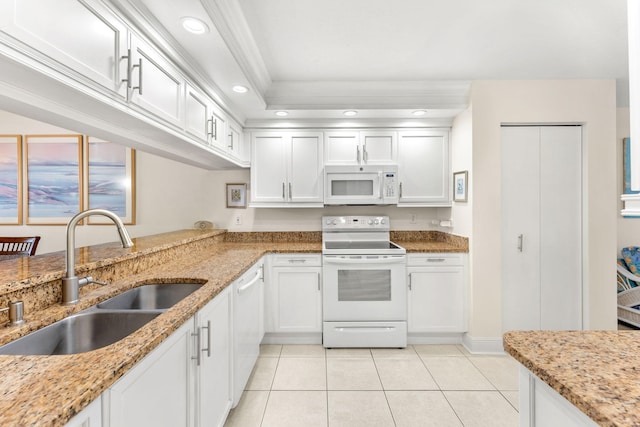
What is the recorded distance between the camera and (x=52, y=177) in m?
3.35

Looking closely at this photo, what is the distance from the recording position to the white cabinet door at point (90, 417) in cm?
64

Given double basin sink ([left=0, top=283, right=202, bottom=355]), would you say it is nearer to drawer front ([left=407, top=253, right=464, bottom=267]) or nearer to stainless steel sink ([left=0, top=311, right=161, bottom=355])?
stainless steel sink ([left=0, top=311, right=161, bottom=355])

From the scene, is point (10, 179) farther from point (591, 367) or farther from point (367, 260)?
point (591, 367)

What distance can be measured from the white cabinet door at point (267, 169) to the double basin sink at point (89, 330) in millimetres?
1825

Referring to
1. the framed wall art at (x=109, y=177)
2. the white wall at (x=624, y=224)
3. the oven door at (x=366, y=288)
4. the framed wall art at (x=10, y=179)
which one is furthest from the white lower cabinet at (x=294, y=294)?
the white wall at (x=624, y=224)

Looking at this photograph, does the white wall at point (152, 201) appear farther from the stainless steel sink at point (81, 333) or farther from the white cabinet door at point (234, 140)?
the stainless steel sink at point (81, 333)

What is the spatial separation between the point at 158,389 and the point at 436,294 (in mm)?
2527

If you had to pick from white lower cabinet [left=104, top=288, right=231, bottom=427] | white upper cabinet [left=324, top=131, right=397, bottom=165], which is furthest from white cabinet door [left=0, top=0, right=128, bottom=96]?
white upper cabinet [left=324, top=131, right=397, bottom=165]

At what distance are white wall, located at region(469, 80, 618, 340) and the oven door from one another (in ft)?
2.36

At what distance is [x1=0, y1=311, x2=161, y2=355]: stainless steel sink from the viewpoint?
40.1 inches

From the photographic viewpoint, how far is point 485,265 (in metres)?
2.80

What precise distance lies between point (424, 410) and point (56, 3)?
269 cm

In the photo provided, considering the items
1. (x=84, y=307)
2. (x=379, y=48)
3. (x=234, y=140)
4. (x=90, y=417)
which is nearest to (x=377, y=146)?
(x=379, y=48)

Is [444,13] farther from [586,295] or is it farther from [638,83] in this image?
[586,295]
